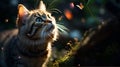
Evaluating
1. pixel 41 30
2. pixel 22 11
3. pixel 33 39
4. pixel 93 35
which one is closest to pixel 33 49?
Result: pixel 33 39

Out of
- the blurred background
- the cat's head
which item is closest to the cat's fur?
the cat's head

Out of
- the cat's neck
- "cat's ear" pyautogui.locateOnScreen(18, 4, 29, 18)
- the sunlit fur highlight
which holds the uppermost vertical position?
"cat's ear" pyautogui.locateOnScreen(18, 4, 29, 18)

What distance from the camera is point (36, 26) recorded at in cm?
622

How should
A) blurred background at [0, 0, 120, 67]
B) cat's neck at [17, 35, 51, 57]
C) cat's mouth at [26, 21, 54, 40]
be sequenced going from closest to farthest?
cat's mouth at [26, 21, 54, 40], cat's neck at [17, 35, 51, 57], blurred background at [0, 0, 120, 67]

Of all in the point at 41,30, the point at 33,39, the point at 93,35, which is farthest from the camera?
the point at 93,35

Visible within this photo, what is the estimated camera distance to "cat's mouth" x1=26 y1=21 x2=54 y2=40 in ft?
20.3

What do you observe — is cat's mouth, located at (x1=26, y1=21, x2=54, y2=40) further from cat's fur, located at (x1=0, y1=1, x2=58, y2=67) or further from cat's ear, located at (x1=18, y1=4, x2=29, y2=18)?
cat's ear, located at (x1=18, y1=4, x2=29, y2=18)

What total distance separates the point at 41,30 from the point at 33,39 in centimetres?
19

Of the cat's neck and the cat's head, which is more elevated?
the cat's head

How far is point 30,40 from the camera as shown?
20.8ft

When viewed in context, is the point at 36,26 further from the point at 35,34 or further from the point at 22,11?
the point at 22,11

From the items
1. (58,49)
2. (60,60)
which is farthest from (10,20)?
(60,60)

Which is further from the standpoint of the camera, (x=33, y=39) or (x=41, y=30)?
(x=33, y=39)

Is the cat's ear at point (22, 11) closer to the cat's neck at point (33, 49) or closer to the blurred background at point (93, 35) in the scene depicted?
the cat's neck at point (33, 49)
